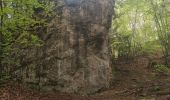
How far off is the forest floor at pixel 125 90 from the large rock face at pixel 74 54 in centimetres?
112

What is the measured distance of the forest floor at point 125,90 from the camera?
51.9ft

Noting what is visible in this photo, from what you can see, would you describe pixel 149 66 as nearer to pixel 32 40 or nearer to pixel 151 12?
pixel 151 12

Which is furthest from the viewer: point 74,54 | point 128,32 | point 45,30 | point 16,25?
point 128,32

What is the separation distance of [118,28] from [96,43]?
8622mm

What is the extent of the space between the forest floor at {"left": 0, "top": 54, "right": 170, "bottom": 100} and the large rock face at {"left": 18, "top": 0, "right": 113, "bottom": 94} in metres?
1.12

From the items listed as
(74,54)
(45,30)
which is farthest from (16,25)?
→ (74,54)

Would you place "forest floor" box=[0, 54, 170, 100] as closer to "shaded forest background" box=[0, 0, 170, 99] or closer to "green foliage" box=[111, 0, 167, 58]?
"shaded forest background" box=[0, 0, 170, 99]

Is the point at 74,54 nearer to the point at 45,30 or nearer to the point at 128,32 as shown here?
the point at 45,30

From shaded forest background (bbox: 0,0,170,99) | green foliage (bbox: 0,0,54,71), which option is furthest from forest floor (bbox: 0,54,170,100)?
green foliage (bbox: 0,0,54,71)

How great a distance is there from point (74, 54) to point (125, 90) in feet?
13.4

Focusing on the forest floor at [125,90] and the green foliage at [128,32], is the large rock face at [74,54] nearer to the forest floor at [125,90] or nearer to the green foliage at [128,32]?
the forest floor at [125,90]

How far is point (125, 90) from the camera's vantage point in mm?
18438

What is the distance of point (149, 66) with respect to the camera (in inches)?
1031

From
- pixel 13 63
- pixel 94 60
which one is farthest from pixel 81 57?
pixel 13 63
